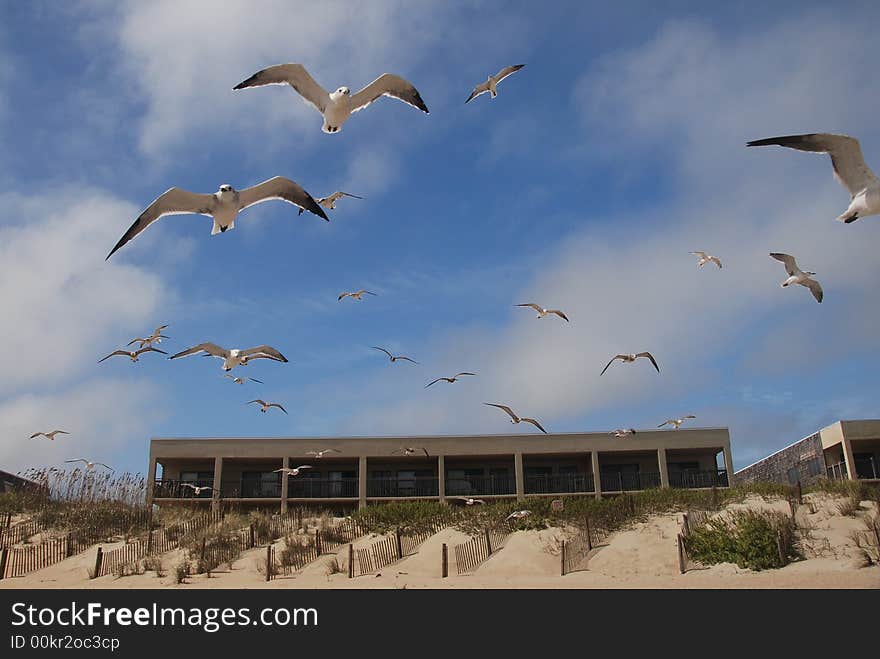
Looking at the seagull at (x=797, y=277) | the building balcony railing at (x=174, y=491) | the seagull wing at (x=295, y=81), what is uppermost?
the seagull wing at (x=295, y=81)

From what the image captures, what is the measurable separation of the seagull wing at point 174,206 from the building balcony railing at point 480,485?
92.9 feet

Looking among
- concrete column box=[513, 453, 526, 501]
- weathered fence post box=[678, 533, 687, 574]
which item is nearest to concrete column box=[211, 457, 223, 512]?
concrete column box=[513, 453, 526, 501]

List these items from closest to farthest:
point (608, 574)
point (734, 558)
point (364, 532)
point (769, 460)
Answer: point (734, 558) < point (608, 574) < point (364, 532) < point (769, 460)

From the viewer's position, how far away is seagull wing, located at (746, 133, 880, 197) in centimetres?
1487

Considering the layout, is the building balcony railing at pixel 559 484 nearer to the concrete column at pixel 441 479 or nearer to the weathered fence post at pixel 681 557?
the concrete column at pixel 441 479

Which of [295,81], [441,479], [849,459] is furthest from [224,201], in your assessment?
[849,459]

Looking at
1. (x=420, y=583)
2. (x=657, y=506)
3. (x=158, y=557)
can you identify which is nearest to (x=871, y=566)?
(x=657, y=506)

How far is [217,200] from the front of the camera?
15.8 metres

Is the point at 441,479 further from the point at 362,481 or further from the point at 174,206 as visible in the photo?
the point at 174,206

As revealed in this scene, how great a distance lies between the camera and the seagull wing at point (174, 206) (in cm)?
1538

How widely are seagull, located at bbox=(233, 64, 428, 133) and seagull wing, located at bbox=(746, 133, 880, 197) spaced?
6.95 metres

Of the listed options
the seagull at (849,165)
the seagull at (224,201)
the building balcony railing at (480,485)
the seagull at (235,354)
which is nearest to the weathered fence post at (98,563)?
the seagull at (235,354)

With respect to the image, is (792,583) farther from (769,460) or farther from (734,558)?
(769,460)
